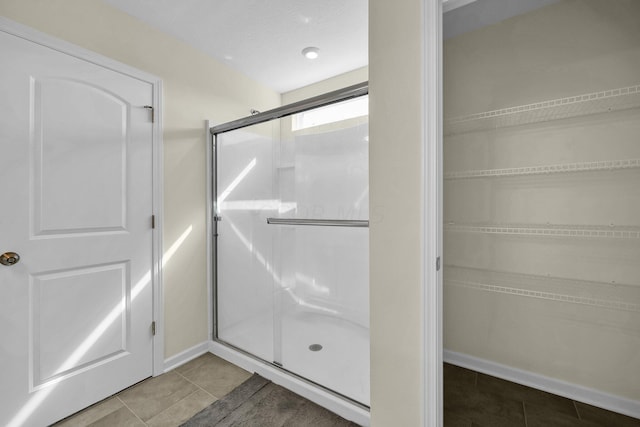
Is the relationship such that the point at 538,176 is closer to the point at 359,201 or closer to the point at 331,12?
the point at 359,201

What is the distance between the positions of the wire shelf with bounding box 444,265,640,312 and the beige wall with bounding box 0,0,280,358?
1901mm

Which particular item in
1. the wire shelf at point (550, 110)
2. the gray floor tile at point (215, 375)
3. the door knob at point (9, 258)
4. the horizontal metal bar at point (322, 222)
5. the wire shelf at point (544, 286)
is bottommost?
the gray floor tile at point (215, 375)

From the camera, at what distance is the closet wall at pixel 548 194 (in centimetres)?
158

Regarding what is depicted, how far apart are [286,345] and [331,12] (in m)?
2.13

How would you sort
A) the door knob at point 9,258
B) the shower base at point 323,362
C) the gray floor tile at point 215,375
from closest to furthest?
the door knob at point 9,258 → the shower base at point 323,362 → the gray floor tile at point 215,375

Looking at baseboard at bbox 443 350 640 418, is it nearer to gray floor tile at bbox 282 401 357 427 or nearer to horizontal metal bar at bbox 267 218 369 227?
gray floor tile at bbox 282 401 357 427

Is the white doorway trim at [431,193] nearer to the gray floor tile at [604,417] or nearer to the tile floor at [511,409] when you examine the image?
the tile floor at [511,409]

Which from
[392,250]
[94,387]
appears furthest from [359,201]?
[94,387]

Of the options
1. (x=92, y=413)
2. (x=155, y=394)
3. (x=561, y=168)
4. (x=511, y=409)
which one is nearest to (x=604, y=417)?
(x=511, y=409)

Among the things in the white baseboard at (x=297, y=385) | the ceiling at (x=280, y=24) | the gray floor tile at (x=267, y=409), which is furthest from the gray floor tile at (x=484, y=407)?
the ceiling at (x=280, y=24)

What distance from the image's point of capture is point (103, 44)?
5.64 ft

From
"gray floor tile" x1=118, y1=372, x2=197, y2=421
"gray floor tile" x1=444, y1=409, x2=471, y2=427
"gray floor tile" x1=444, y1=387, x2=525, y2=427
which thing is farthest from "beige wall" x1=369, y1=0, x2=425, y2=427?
"gray floor tile" x1=118, y1=372, x2=197, y2=421

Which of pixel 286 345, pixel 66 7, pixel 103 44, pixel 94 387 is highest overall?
pixel 66 7

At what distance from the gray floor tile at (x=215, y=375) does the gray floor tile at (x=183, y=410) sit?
2.2 inches
